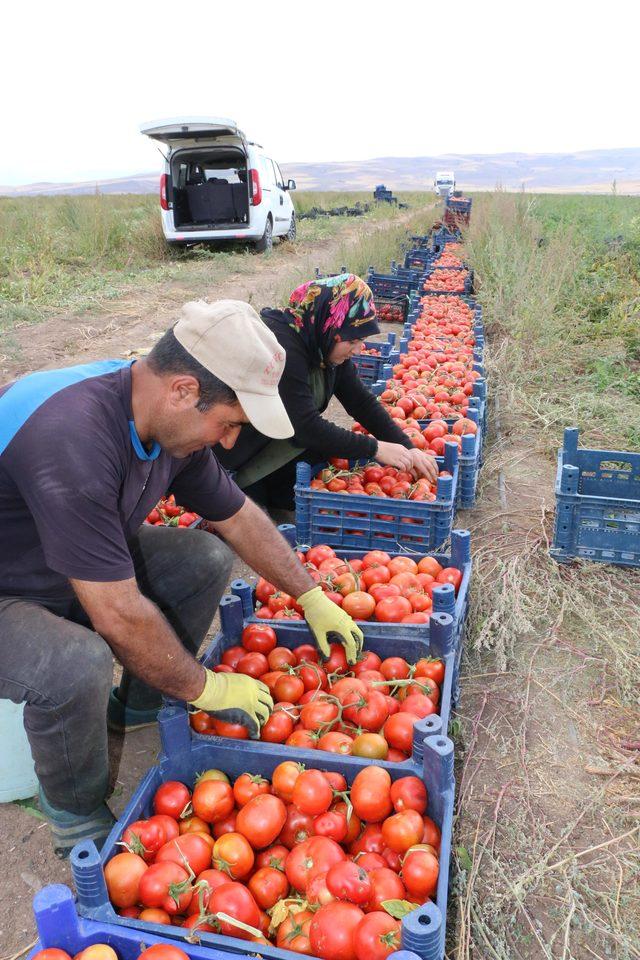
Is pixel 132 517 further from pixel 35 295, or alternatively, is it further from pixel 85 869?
pixel 35 295

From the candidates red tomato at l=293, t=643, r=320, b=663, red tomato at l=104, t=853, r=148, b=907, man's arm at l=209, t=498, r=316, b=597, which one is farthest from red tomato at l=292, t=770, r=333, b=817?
man's arm at l=209, t=498, r=316, b=597

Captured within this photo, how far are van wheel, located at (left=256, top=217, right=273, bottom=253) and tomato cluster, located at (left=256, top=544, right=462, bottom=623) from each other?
11.9 metres

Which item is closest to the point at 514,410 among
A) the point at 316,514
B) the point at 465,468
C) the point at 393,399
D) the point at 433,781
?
the point at 393,399

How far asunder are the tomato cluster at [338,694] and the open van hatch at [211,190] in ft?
38.6

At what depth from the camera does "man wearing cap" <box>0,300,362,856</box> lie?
5.86ft

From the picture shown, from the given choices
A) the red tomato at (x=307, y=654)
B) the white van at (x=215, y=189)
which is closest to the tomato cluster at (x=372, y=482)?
the red tomato at (x=307, y=654)

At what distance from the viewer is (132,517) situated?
2217 mm

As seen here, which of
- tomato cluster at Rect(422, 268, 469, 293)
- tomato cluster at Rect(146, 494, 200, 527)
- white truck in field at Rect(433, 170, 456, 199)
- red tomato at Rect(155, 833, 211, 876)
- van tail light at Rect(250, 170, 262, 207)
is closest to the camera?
red tomato at Rect(155, 833, 211, 876)

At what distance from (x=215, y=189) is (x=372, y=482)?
35.5 ft

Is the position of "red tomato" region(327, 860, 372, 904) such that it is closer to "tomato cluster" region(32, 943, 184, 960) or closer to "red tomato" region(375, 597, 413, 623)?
"tomato cluster" region(32, 943, 184, 960)

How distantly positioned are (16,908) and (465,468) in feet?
9.86

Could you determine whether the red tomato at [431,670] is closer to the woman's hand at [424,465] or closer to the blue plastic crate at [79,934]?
the blue plastic crate at [79,934]

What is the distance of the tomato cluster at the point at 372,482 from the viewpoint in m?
3.64

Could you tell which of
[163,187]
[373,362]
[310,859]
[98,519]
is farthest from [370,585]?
[163,187]
